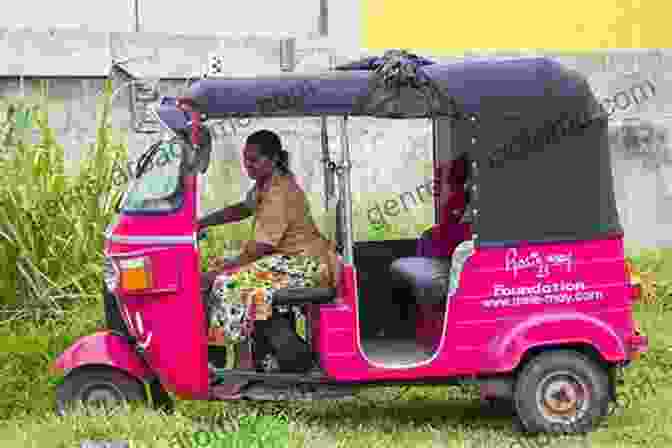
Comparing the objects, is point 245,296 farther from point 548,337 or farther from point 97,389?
point 548,337

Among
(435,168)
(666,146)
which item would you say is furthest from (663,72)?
(435,168)

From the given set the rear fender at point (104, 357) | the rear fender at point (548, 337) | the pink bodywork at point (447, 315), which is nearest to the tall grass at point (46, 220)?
the rear fender at point (104, 357)

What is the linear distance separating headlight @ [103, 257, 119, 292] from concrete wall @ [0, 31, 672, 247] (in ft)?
9.00

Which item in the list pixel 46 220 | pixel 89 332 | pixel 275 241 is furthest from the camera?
pixel 46 220

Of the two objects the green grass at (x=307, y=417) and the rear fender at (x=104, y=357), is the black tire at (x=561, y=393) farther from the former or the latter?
the rear fender at (x=104, y=357)

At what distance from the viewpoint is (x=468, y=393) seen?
7.71 m

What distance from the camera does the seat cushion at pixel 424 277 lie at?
657cm

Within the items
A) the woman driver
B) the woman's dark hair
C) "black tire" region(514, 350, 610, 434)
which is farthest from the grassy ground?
the woman's dark hair

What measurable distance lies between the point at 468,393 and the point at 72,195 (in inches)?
124

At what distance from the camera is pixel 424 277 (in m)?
6.70

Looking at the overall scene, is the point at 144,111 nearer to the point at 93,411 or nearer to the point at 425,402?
the point at 425,402

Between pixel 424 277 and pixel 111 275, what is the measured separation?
1705mm

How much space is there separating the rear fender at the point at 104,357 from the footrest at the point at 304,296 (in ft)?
2.65

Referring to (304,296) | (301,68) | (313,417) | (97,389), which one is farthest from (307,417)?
(301,68)
